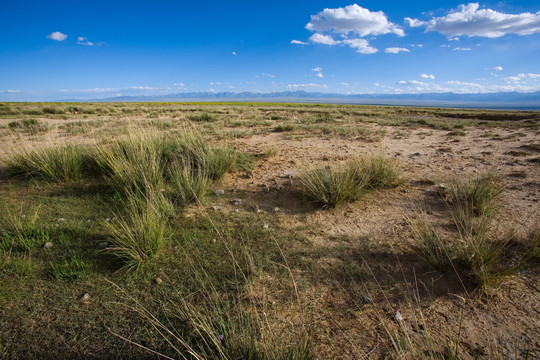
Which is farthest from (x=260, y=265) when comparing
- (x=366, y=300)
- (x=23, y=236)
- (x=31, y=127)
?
(x=31, y=127)

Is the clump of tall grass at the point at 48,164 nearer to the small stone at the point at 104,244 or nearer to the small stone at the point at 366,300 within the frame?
Result: the small stone at the point at 104,244

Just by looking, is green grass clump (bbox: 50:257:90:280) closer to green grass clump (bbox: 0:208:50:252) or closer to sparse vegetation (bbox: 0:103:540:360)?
sparse vegetation (bbox: 0:103:540:360)

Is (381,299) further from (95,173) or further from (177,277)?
(95,173)

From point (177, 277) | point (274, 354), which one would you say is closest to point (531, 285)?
point (274, 354)

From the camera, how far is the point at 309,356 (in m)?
1.45

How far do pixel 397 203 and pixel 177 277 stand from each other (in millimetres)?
3139

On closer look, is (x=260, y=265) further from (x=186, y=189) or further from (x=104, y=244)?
(x=186, y=189)

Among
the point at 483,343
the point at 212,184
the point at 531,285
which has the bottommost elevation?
the point at 483,343

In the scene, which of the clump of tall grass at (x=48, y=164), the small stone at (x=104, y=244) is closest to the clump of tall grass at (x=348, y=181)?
the small stone at (x=104, y=244)

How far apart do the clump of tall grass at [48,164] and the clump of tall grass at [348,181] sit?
403 centimetres

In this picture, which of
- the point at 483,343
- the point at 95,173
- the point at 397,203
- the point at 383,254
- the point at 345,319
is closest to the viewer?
the point at 483,343

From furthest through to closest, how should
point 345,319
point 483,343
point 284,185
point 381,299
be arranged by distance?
1. point 284,185
2. point 381,299
3. point 345,319
4. point 483,343

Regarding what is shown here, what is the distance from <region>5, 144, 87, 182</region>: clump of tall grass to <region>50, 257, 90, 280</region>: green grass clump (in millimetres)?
2730

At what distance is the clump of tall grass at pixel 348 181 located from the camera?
357 centimetres
